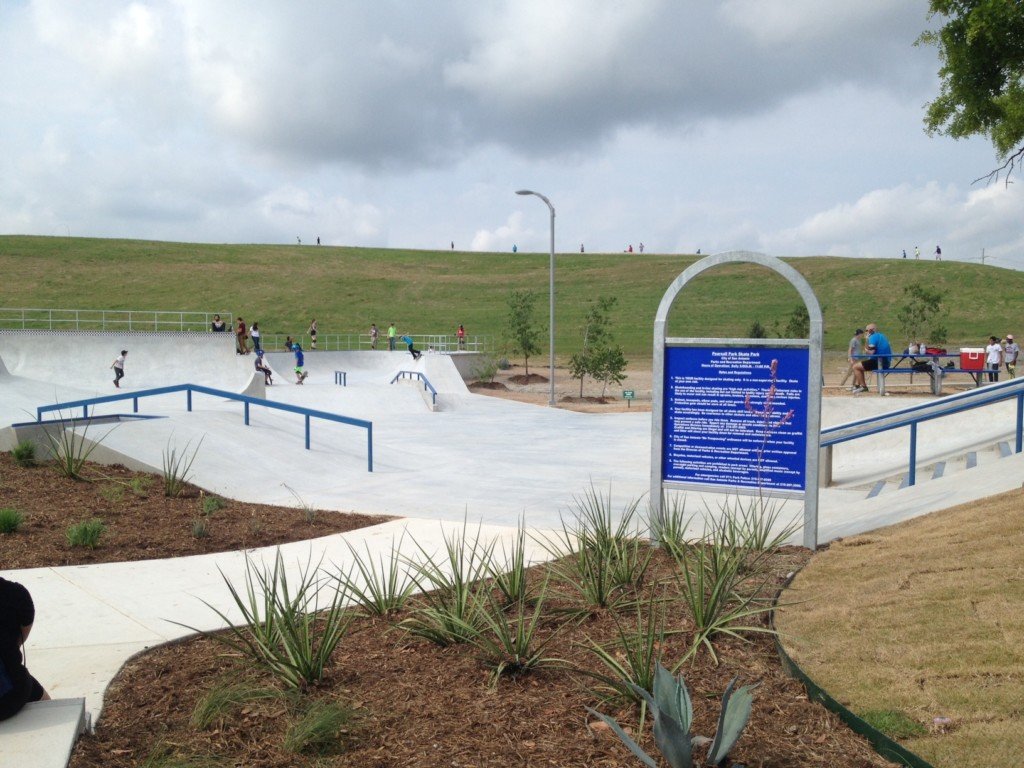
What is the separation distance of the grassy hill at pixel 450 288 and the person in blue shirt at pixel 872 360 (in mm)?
37747

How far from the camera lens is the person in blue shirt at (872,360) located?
20172 millimetres

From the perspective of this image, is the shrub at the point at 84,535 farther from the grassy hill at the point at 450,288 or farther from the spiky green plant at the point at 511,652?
the grassy hill at the point at 450,288

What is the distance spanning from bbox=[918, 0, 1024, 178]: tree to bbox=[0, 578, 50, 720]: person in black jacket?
16.8 metres

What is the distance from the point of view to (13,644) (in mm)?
3396

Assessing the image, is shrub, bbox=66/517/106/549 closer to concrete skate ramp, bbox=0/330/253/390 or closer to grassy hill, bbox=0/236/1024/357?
concrete skate ramp, bbox=0/330/253/390

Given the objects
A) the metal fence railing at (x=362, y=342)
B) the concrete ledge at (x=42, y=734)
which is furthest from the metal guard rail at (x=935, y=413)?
the metal fence railing at (x=362, y=342)

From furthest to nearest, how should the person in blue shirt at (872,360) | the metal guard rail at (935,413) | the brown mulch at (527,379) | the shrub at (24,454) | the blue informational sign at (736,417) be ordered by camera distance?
the brown mulch at (527,379)
the person in blue shirt at (872,360)
the metal guard rail at (935,413)
the shrub at (24,454)
the blue informational sign at (736,417)

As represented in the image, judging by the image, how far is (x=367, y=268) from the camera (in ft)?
318

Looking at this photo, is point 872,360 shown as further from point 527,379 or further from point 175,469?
point 527,379

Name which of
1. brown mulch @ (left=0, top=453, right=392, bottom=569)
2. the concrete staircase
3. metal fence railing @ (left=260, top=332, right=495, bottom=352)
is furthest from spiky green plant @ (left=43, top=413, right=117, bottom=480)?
metal fence railing @ (left=260, top=332, right=495, bottom=352)

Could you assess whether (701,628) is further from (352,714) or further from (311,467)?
(311,467)

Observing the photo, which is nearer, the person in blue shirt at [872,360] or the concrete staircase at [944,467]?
the concrete staircase at [944,467]

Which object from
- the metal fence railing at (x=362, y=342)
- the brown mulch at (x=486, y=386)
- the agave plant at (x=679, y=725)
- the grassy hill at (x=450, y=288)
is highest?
the grassy hill at (x=450, y=288)

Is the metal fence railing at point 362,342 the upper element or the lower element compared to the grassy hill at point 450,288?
lower
